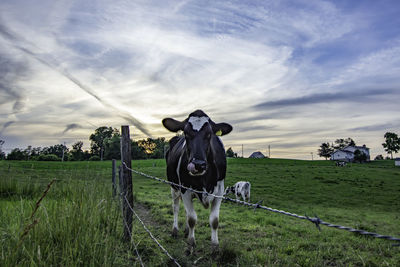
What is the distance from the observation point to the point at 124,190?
496 centimetres

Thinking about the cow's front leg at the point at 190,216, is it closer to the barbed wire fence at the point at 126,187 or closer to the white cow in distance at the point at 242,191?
the barbed wire fence at the point at 126,187

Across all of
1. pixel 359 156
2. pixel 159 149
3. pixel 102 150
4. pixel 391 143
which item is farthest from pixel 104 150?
pixel 391 143

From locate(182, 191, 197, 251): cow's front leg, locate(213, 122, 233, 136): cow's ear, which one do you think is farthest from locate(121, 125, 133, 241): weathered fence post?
locate(213, 122, 233, 136): cow's ear

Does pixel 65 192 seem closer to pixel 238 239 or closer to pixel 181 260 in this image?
pixel 181 260

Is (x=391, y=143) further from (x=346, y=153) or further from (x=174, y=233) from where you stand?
(x=174, y=233)

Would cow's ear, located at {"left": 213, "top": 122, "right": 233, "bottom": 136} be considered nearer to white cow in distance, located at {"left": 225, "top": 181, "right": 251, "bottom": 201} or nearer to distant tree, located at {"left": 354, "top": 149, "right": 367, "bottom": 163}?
white cow in distance, located at {"left": 225, "top": 181, "right": 251, "bottom": 201}

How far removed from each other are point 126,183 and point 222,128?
1.96 meters

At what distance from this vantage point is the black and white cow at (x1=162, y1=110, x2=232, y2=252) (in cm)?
436

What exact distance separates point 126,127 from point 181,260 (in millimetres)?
2527

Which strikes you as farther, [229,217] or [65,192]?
[229,217]

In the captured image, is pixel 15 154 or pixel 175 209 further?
pixel 15 154

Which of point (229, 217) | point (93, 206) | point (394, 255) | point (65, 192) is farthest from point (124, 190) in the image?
point (394, 255)

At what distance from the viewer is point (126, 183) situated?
4992 mm

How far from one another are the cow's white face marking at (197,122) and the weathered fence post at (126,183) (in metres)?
1.36
